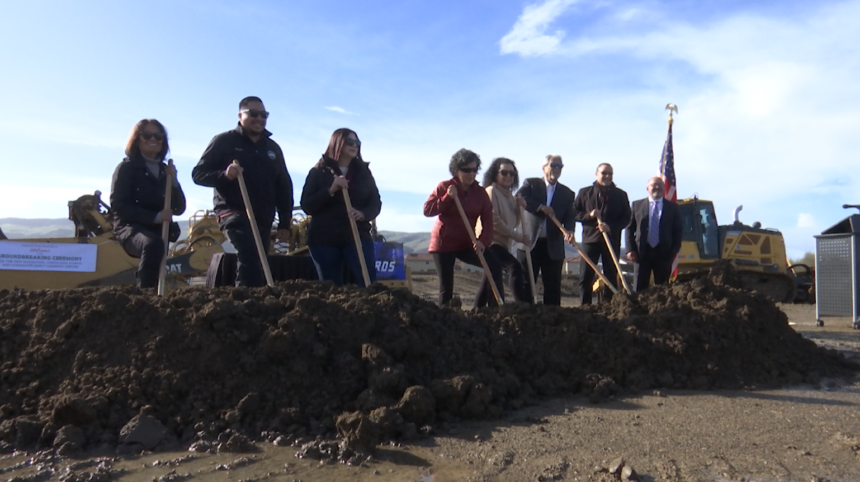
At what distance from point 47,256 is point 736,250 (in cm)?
1423

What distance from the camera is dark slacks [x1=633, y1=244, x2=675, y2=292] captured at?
6.93 metres

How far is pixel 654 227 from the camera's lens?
22.6ft

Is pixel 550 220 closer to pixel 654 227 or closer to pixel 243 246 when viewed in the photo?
pixel 654 227

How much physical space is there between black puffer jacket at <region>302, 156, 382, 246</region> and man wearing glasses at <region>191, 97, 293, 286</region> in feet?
0.91

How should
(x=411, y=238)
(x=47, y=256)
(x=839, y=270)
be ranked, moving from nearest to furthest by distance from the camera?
(x=839, y=270) → (x=47, y=256) → (x=411, y=238)

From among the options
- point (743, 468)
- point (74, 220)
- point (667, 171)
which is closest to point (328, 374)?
point (743, 468)

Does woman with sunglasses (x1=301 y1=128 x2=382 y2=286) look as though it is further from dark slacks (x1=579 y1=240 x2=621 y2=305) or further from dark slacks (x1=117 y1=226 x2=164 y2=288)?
dark slacks (x1=579 y1=240 x2=621 y2=305)

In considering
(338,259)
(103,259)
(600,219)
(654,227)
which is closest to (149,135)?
(338,259)

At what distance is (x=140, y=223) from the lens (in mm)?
4949

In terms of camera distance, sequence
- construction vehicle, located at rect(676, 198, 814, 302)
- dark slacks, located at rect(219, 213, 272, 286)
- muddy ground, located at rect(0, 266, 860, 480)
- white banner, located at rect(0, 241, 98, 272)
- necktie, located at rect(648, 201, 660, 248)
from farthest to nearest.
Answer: construction vehicle, located at rect(676, 198, 814, 302), white banner, located at rect(0, 241, 98, 272), necktie, located at rect(648, 201, 660, 248), dark slacks, located at rect(219, 213, 272, 286), muddy ground, located at rect(0, 266, 860, 480)

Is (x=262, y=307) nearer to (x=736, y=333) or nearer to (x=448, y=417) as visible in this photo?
(x=448, y=417)

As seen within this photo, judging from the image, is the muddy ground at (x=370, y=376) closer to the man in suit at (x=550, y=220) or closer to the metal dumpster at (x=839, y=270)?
the man in suit at (x=550, y=220)

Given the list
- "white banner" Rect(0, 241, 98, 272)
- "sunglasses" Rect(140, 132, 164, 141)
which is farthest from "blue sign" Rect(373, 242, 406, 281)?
"sunglasses" Rect(140, 132, 164, 141)

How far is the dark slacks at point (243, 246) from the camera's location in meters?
4.98
